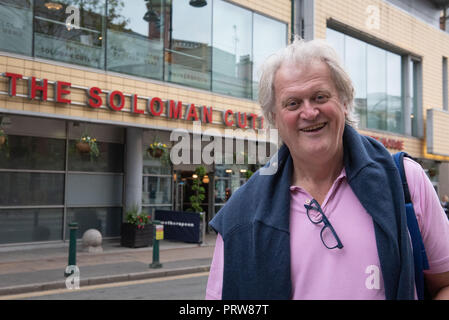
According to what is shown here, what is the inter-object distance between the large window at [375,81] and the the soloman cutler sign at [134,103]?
7.23 m

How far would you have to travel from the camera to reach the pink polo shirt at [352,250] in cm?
168

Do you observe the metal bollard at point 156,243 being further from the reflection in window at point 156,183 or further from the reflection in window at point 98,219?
the reflection in window at point 156,183

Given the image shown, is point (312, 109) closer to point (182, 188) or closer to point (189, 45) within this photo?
point (189, 45)

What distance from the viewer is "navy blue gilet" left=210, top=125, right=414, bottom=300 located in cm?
162

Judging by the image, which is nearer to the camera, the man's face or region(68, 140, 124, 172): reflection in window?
the man's face

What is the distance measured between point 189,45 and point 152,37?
1464 mm

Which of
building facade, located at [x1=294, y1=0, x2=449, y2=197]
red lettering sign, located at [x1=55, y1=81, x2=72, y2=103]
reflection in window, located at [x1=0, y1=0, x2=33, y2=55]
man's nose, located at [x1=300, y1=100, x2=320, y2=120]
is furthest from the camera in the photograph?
building facade, located at [x1=294, y1=0, x2=449, y2=197]

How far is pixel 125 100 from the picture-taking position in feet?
47.4

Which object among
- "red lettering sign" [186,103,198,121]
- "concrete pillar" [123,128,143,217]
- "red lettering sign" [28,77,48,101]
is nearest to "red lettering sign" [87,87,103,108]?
"red lettering sign" [28,77,48,101]

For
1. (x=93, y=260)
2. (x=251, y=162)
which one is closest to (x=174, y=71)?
(x=251, y=162)

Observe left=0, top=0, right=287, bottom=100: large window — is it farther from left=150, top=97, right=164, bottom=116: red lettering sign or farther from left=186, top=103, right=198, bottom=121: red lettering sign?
left=186, top=103, right=198, bottom=121: red lettering sign

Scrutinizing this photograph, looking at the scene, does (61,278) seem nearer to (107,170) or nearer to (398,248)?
(107,170)

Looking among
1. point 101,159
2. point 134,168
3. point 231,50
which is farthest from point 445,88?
point 101,159

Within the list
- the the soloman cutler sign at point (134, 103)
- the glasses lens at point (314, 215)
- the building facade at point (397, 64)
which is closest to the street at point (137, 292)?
the the soloman cutler sign at point (134, 103)
